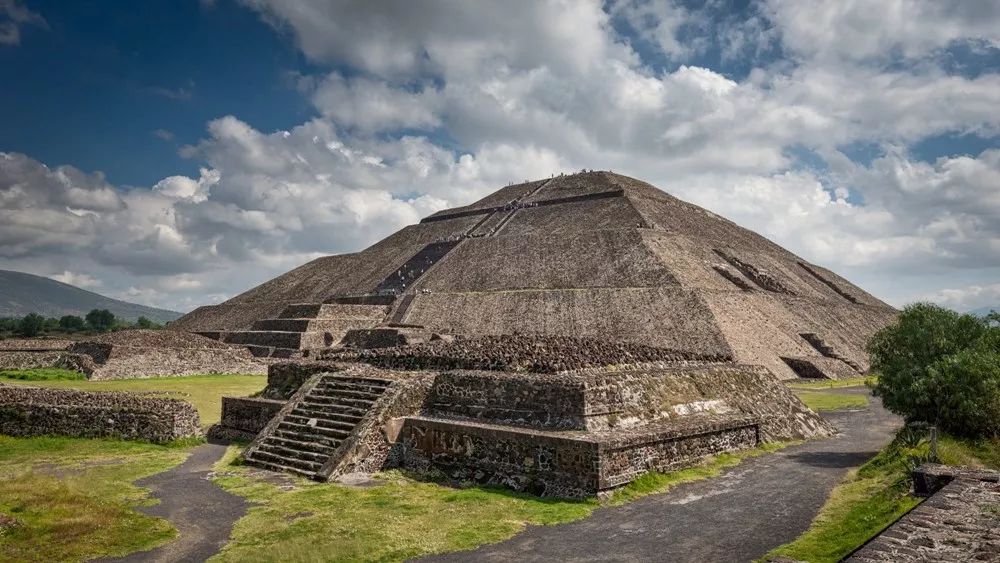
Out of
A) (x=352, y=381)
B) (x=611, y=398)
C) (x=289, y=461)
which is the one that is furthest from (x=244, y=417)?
(x=611, y=398)

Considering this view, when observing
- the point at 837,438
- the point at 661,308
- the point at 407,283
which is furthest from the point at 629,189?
the point at 837,438

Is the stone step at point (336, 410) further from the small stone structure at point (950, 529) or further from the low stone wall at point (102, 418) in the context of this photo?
the small stone structure at point (950, 529)

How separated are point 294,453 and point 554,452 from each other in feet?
18.7

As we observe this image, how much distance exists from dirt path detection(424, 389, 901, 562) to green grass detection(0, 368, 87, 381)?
97.1 ft

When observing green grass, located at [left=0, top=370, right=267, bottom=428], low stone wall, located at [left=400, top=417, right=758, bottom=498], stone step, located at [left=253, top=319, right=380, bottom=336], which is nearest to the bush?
low stone wall, located at [left=400, top=417, right=758, bottom=498]

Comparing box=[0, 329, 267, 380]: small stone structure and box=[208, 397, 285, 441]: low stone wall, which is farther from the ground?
box=[0, 329, 267, 380]: small stone structure

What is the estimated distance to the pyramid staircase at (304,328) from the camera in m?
41.8

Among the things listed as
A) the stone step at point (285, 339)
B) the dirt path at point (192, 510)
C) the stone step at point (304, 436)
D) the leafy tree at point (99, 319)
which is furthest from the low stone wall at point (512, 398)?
the leafy tree at point (99, 319)

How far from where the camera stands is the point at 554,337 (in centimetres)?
2064

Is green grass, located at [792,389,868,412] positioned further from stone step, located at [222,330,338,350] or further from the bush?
stone step, located at [222,330,338,350]

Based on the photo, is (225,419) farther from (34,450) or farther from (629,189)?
(629,189)

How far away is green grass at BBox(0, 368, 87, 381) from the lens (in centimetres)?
3023

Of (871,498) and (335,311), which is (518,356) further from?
(335,311)

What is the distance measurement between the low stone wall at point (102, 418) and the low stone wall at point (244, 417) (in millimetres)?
629
